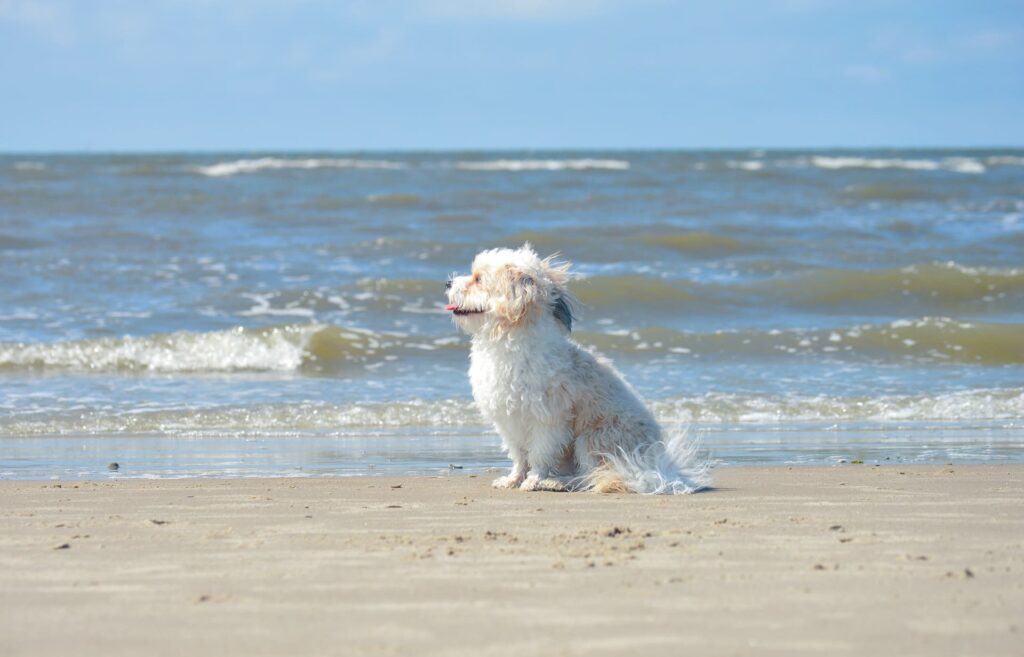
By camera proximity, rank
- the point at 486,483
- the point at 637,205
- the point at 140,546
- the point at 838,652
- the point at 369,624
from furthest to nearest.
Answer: the point at 637,205, the point at 486,483, the point at 140,546, the point at 369,624, the point at 838,652

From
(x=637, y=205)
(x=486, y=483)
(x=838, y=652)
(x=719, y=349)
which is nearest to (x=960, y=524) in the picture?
(x=838, y=652)

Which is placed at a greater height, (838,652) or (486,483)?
(838,652)

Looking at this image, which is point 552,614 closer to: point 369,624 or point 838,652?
point 369,624

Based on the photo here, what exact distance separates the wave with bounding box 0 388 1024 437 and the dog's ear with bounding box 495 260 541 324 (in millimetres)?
Result: 3199

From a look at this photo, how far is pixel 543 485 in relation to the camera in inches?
257

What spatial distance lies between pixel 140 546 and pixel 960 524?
3377mm

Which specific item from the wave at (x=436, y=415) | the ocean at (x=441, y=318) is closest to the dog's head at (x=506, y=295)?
the ocean at (x=441, y=318)

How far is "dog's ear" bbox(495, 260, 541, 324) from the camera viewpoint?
6.35m

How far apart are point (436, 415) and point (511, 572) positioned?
18.5 feet

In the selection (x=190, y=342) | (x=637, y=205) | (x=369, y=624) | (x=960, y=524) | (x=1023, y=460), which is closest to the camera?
(x=369, y=624)

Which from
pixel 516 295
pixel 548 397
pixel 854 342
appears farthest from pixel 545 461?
pixel 854 342

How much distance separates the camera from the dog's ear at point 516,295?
250 inches

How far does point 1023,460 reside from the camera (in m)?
7.80

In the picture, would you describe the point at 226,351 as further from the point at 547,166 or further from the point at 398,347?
the point at 547,166
